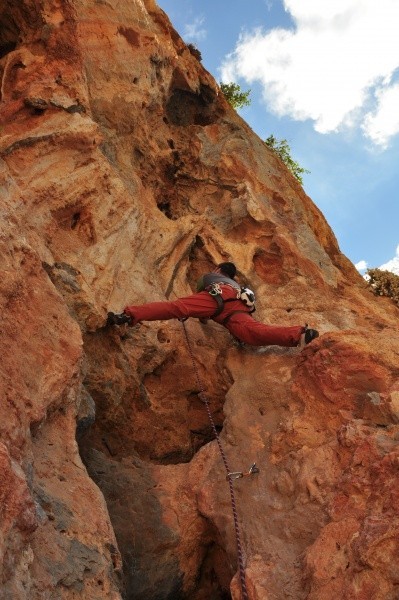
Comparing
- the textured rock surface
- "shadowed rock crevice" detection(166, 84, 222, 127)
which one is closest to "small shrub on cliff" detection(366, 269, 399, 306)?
the textured rock surface

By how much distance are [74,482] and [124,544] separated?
1.20 meters

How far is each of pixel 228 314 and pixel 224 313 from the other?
64 mm

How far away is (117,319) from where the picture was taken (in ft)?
21.2

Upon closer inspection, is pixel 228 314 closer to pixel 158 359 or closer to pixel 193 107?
pixel 158 359

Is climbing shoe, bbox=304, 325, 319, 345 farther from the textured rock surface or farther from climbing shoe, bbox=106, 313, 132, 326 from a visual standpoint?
climbing shoe, bbox=106, 313, 132, 326

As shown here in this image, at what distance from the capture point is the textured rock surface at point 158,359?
150 inches

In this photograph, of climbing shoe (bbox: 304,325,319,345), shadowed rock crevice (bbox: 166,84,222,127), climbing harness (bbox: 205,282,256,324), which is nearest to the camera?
climbing shoe (bbox: 304,325,319,345)

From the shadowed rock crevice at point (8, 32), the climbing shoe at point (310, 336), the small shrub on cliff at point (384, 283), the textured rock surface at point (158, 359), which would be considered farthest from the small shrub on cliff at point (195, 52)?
the climbing shoe at point (310, 336)

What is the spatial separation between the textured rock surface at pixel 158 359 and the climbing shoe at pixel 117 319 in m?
0.16

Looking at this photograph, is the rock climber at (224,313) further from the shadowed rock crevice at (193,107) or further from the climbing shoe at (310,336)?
the shadowed rock crevice at (193,107)

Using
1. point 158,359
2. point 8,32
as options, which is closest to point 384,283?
point 158,359

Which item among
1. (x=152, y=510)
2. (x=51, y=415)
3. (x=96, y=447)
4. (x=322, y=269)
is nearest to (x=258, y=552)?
(x=152, y=510)

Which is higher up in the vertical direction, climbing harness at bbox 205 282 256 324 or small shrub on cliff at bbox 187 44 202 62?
small shrub on cliff at bbox 187 44 202 62

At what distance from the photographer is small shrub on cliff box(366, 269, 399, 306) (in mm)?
9403
